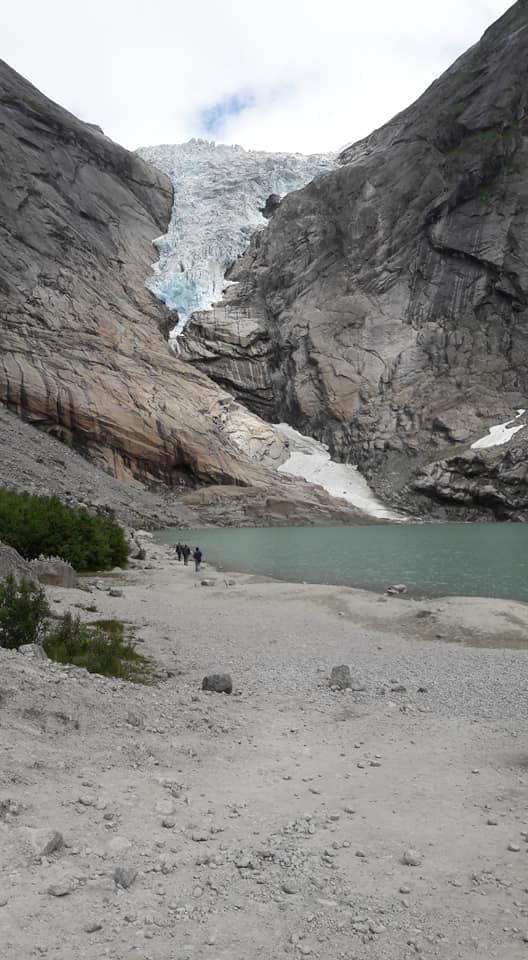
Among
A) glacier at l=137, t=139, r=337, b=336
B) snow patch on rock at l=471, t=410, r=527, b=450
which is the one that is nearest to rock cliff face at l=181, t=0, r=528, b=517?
snow patch on rock at l=471, t=410, r=527, b=450

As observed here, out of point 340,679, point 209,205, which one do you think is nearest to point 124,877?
point 340,679

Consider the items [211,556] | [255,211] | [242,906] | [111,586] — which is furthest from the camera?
[255,211]

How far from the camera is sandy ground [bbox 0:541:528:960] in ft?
12.9

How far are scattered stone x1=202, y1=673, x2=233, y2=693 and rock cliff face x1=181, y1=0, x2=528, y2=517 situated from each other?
241ft

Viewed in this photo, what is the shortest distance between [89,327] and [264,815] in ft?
272

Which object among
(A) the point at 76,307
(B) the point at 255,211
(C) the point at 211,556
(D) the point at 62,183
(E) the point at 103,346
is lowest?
(C) the point at 211,556

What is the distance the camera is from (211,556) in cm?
3966

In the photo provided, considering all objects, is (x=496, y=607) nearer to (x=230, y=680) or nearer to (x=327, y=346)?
(x=230, y=680)

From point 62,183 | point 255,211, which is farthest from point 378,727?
point 255,211

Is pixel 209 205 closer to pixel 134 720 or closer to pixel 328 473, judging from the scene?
pixel 328 473

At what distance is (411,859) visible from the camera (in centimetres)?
484

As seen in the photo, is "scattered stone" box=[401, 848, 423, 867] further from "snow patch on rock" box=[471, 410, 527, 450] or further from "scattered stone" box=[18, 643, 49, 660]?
"snow patch on rock" box=[471, 410, 527, 450]

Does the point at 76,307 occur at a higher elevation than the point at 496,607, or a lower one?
higher

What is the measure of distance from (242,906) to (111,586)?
1857cm
